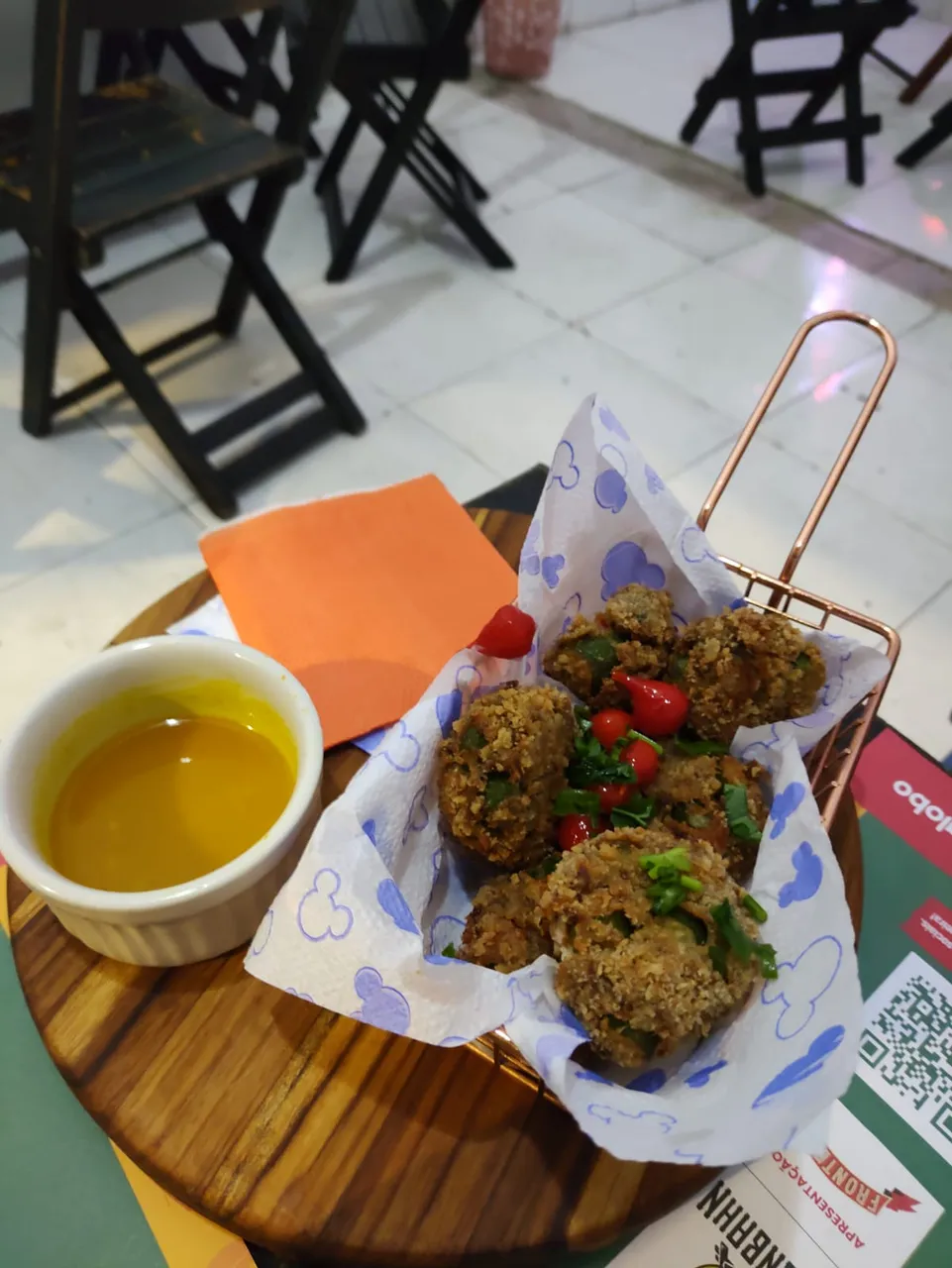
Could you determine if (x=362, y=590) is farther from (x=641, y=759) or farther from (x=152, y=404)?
(x=152, y=404)

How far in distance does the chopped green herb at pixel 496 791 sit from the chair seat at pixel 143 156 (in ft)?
3.30

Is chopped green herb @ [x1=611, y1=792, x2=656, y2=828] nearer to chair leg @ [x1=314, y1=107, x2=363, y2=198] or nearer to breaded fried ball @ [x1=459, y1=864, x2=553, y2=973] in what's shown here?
breaded fried ball @ [x1=459, y1=864, x2=553, y2=973]

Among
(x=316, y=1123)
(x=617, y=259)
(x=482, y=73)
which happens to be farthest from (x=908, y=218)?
(x=316, y=1123)

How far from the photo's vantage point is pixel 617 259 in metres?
2.03

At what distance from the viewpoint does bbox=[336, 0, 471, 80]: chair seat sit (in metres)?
1.77

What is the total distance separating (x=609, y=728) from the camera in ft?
2.10

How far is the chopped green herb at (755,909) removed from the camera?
0.53 metres

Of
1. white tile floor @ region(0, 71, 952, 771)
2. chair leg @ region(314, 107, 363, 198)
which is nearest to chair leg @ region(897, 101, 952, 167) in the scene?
white tile floor @ region(0, 71, 952, 771)

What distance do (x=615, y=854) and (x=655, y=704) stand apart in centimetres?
15

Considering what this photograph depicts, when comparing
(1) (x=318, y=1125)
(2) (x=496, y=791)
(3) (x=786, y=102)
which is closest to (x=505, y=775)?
(2) (x=496, y=791)

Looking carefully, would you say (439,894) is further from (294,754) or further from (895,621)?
(895,621)

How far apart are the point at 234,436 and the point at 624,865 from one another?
118 centimetres

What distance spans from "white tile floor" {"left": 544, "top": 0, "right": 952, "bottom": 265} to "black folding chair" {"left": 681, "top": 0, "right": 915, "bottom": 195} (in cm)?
8

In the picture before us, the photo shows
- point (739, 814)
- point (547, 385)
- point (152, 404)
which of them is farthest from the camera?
point (547, 385)
